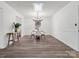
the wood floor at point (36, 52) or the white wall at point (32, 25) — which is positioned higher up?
the white wall at point (32, 25)

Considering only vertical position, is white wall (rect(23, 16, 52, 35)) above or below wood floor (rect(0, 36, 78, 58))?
above

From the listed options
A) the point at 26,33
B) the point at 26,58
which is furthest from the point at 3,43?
the point at 26,33

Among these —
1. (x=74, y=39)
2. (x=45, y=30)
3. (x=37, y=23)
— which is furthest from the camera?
(x=45, y=30)

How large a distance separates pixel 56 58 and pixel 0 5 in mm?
3155

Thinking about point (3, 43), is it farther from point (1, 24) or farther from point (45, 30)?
point (45, 30)

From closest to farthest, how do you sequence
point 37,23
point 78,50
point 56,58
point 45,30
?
point 56,58 → point 78,50 → point 37,23 → point 45,30

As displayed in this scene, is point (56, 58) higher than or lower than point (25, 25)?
lower

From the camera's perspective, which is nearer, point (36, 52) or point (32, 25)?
point (36, 52)

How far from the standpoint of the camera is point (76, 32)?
4602mm

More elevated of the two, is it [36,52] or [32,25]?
[32,25]

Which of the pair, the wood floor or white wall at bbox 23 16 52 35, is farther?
white wall at bbox 23 16 52 35

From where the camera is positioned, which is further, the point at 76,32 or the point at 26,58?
the point at 76,32

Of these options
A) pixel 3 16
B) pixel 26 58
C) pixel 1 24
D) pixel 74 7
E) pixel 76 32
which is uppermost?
pixel 74 7

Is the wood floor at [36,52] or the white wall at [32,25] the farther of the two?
the white wall at [32,25]
